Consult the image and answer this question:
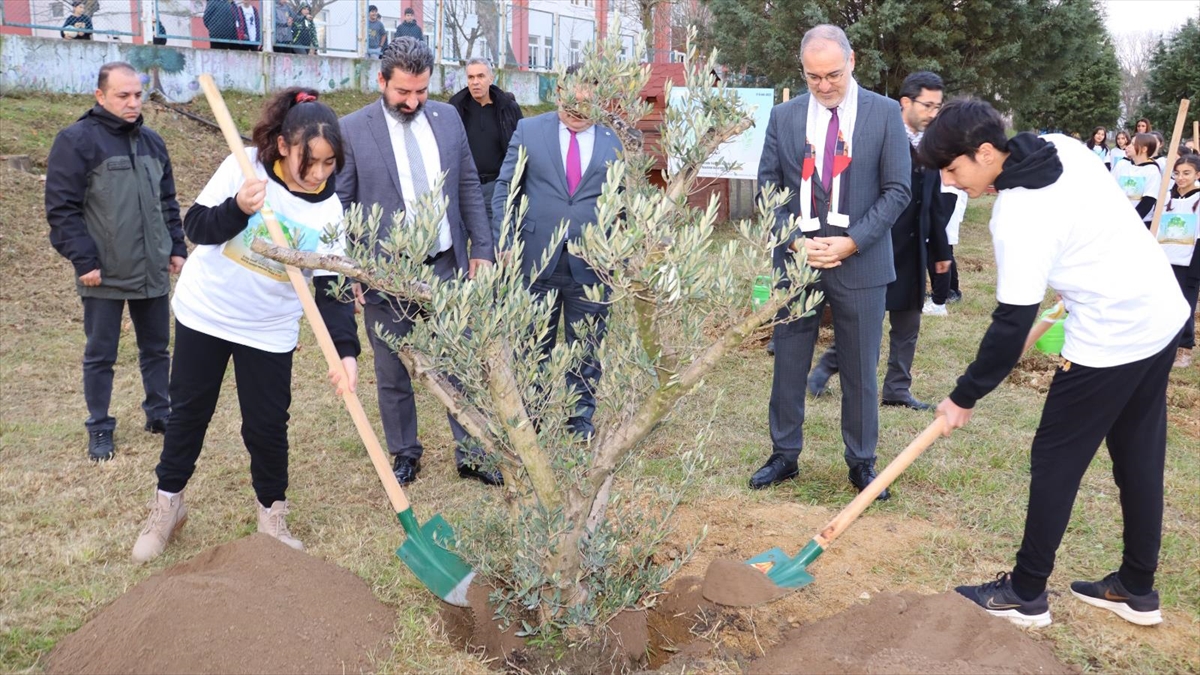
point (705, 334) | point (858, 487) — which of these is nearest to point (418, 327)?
point (705, 334)

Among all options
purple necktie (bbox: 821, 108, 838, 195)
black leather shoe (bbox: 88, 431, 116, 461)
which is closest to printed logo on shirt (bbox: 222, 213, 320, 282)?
black leather shoe (bbox: 88, 431, 116, 461)

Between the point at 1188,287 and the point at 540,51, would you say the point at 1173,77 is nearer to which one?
the point at 540,51

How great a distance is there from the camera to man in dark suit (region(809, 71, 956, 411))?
6.14 m

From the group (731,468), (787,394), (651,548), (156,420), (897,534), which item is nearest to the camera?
(651,548)

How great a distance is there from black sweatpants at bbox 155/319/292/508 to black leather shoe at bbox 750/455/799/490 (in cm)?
223

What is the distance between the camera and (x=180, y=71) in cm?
1369

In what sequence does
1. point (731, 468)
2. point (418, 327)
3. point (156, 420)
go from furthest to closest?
1. point (156, 420)
2. point (731, 468)
3. point (418, 327)

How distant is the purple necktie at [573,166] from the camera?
16.3ft

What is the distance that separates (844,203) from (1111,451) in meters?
1.57

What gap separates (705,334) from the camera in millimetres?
3018

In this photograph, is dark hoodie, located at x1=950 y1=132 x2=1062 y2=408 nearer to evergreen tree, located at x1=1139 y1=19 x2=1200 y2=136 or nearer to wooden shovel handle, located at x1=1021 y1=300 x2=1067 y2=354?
wooden shovel handle, located at x1=1021 y1=300 x2=1067 y2=354

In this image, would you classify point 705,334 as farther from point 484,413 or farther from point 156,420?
point 156,420

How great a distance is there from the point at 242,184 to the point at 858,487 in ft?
10.2

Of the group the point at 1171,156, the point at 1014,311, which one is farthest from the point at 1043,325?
the point at 1171,156
